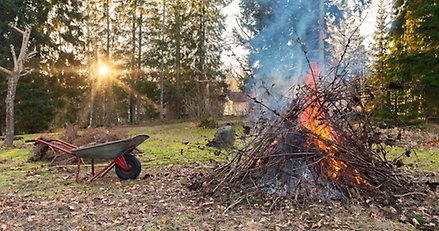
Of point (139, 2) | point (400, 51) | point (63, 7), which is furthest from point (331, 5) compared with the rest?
point (63, 7)

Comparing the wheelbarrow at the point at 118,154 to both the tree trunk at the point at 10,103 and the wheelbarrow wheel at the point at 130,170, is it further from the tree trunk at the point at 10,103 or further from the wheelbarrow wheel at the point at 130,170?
the tree trunk at the point at 10,103

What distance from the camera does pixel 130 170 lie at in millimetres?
4551

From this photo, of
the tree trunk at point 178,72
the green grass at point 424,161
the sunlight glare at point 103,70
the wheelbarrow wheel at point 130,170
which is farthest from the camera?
the tree trunk at point 178,72

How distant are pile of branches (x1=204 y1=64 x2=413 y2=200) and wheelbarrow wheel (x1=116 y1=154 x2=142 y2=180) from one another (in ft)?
3.90

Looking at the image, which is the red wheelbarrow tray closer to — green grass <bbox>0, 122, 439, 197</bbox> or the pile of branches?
green grass <bbox>0, 122, 439, 197</bbox>

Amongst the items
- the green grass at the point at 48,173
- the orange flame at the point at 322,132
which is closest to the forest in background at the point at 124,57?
the green grass at the point at 48,173

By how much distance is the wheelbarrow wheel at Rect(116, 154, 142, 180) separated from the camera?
178 inches

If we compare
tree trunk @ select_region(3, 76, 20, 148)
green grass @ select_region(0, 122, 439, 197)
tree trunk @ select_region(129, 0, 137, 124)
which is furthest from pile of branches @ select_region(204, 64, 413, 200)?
tree trunk @ select_region(129, 0, 137, 124)

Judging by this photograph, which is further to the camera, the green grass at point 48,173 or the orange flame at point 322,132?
the green grass at point 48,173

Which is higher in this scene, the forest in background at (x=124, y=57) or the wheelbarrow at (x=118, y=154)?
the forest in background at (x=124, y=57)

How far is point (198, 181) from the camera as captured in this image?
155 inches

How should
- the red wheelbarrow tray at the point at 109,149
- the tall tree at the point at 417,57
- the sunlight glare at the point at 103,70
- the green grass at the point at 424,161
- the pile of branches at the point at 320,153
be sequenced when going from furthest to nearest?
the sunlight glare at the point at 103,70
the tall tree at the point at 417,57
the green grass at the point at 424,161
the red wheelbarrow tray at the point at 109,149
the pile of branches at the point at 320,153

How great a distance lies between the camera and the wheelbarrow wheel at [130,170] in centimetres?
452

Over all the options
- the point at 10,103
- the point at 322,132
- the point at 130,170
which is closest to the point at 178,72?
the point at 10,103
